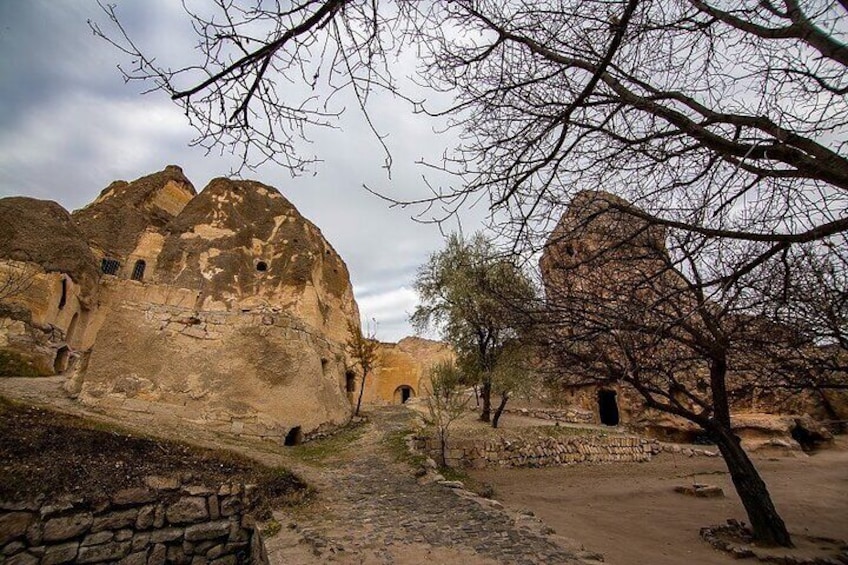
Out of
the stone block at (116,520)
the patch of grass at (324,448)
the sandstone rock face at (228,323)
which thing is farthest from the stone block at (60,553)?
the sandstone rock face at (228,323)

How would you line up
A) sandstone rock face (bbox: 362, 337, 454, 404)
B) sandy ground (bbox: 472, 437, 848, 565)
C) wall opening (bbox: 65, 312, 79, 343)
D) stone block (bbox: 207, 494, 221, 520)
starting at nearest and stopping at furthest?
stone block (bbox: 207, 494, 221, 520)
sandy ground (bbox: 472, 437, 848, 565)
wall opening (bbox: 65, 312, 79, 343)
sandstone rock face (bbox: 362, 337, 454, 404)

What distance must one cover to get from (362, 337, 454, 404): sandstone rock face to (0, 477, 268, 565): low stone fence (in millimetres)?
27338

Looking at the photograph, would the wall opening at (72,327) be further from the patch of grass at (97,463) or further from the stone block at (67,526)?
the stone block at (67,526)

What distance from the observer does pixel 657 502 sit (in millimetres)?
9844

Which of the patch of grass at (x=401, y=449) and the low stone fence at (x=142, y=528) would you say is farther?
the patch of grass at (x=401, y=449)

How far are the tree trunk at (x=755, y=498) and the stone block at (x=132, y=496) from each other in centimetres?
875

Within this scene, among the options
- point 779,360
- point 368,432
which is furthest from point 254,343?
point 779,360

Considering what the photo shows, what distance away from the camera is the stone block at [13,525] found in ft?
15.2

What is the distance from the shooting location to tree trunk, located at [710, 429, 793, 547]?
616cm

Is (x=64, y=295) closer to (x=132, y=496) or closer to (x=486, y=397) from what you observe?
(x=132, y=496)

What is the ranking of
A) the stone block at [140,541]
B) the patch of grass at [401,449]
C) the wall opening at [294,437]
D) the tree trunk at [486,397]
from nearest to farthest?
the stone block at [140,541]
the patch of grass at [401,449]
the wall opening at [294,437]
the tree trunk at [486,397]

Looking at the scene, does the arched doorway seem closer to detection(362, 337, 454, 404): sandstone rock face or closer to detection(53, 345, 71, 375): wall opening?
detection(362, 337, 454, 404): sandstone rock face

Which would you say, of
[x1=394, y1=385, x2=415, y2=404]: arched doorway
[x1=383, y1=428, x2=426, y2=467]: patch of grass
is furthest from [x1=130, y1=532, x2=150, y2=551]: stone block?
[x1=394, y1=385, x2=415, y2=404]: arched doorway

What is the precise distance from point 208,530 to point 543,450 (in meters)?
11.2
